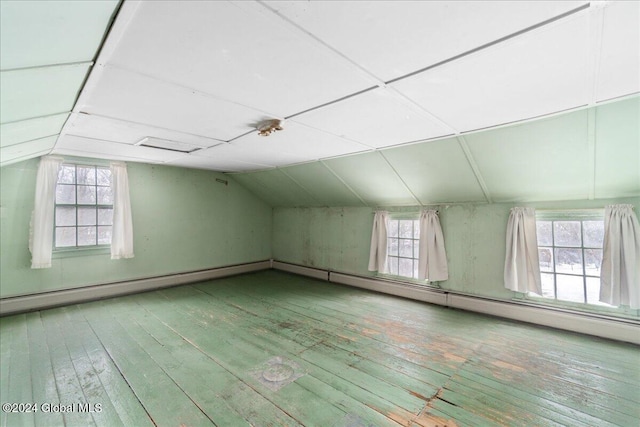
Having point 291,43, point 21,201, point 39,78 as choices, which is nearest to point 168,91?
point 39,78

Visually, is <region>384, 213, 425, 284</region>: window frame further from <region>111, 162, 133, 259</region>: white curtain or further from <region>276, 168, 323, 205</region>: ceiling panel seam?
<region>111, 162, 133, 259</region>: white curtain

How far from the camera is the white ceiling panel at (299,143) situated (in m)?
2.65

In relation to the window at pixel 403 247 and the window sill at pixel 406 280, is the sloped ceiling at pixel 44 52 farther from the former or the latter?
the window sill at pixel 406 280

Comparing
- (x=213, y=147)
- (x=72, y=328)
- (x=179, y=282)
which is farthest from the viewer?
(x=179, y=282)

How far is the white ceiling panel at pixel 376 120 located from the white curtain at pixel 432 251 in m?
1.68

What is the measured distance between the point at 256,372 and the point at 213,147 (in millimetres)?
2571

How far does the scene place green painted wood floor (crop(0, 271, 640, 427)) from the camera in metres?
→ 1.81

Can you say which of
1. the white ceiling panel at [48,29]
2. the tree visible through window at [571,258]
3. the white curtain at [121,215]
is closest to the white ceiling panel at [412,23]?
the white ceiling panel at [48,29]

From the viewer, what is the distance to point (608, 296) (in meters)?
2.78

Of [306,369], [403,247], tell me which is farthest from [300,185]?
[306,369]

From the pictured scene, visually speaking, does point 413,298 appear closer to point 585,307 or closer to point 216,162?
point 585,307

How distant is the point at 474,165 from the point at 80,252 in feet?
18.3

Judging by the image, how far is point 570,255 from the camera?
3156 mm

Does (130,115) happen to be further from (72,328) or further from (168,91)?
(72,328)
